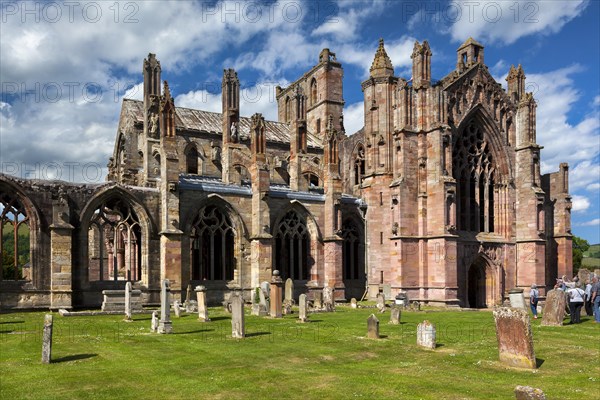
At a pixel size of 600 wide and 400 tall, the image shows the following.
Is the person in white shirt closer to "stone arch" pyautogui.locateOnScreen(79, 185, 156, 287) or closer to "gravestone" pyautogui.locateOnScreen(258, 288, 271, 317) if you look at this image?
"gravestone" pyautogui.locateOnScreen(258, 288, 271, 317)

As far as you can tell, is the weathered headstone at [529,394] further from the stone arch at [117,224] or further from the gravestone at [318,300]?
the stone arch at [117,224]

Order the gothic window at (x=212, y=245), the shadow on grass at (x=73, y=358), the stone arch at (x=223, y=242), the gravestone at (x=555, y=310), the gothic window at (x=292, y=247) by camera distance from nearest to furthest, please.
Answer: the shadow on grass at (x=73, y=358) < the gravestone at (x=555, y=310) < the stone arch at (x=223, y=242) < the gothic window at (x=212, y=245) < the gothic window at (x=292, y=247)

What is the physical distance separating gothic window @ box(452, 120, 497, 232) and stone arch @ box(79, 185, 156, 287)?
1892cm

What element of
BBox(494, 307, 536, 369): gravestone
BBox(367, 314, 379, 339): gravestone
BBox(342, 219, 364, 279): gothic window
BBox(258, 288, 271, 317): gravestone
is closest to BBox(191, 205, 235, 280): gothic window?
BBox(258, 288, 271, 317): gravestone

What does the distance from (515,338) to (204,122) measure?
33.8 m

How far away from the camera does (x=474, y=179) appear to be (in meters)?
38.1

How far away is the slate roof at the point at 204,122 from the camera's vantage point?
136 feet

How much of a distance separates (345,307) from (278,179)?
1368 centimetres

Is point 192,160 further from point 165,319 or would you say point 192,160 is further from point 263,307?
point 165,319

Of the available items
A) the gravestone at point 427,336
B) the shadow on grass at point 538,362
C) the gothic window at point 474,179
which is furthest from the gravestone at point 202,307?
the gothic window at point 474,179

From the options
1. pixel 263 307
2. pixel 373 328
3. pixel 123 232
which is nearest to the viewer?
pixel 373 328

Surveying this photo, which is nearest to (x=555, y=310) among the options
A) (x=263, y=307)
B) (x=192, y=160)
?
(x=263, y=307)

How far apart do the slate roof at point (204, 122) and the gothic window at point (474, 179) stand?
43.6ft

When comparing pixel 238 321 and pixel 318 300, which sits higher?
pixel 238 321
